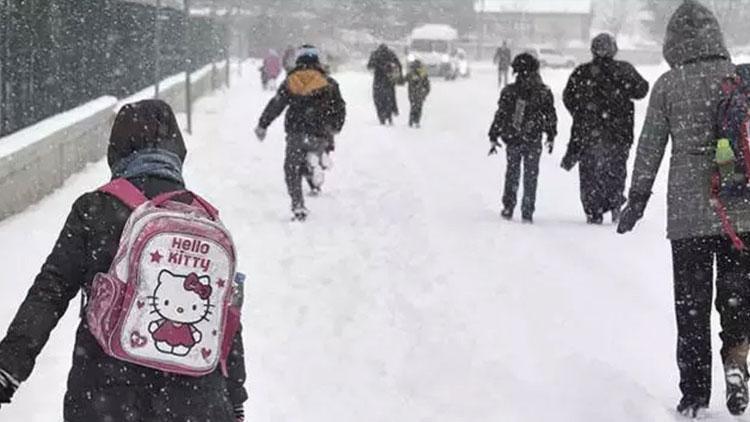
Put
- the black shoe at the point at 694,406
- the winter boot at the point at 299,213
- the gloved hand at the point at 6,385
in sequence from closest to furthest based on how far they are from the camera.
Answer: the gloved hand at the point at 6,385, the black shoe at the point at 694,406, the winter boot at the point at 299,213

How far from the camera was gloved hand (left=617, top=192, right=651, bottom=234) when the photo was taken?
18.5 feet

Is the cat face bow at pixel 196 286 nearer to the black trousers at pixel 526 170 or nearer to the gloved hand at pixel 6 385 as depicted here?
the gloved hand at pixel 6 385

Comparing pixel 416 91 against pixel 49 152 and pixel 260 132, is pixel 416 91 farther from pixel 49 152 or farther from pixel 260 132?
pixel 49 152

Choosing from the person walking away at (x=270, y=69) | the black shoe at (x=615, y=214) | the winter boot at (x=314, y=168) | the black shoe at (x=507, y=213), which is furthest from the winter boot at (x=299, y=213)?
the person walking away at (x=270, y=69)

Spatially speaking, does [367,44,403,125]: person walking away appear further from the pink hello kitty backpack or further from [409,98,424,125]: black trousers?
the pink hello kitty backpack

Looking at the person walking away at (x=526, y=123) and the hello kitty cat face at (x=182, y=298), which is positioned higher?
the hello kitty cat face at (x=182, y=298)

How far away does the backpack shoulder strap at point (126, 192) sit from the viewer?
3.29 meters

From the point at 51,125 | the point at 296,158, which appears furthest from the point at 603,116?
the point at 51,125

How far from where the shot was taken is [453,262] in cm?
969

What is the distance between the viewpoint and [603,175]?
452 inches

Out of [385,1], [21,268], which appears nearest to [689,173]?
[21,268]

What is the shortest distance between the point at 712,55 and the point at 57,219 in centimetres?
663

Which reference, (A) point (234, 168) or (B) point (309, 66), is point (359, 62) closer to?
(A) point (234, 168)

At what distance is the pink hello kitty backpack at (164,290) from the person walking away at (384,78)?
71.9 ft
